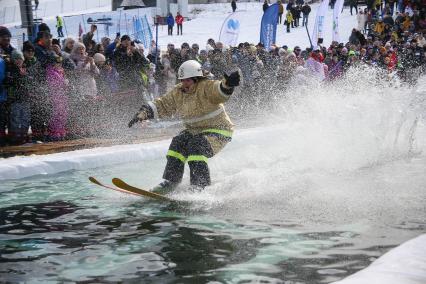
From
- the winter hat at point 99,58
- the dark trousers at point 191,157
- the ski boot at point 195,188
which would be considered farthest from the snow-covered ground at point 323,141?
the ski boot at point 195,188

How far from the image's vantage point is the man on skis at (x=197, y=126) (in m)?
7.25

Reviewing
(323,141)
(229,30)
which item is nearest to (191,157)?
(323,141)

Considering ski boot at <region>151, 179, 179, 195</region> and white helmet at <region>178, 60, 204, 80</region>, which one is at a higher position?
white helmet at <region>178, 60, 204, 80</region>

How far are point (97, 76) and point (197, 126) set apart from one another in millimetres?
4811

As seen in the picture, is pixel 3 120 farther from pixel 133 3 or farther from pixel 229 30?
pixel 133 3

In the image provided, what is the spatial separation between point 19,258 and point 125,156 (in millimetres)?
5157

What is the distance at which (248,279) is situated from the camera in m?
4.37

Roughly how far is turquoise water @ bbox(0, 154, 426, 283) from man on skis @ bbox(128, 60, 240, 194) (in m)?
0.23

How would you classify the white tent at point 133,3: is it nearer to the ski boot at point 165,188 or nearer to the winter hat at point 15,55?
the winter hat at point 15,55

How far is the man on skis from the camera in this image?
7254mm

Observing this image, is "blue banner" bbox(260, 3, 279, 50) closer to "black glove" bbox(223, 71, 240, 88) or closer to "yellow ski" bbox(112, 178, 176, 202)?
"black glove" bbox(223, 71, 240, 88)

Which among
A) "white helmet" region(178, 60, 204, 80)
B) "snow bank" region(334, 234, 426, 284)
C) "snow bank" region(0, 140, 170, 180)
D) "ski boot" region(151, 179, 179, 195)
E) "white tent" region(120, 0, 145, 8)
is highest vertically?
"white tent" region(120, 0, 145, 8)

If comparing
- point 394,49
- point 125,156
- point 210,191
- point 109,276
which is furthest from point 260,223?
point 394,49

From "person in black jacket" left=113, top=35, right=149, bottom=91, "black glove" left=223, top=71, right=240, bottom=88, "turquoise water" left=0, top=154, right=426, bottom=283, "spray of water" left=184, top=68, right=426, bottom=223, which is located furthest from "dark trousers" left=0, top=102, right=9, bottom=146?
"black glove" left=223, top=71, right=240, bottom=88
